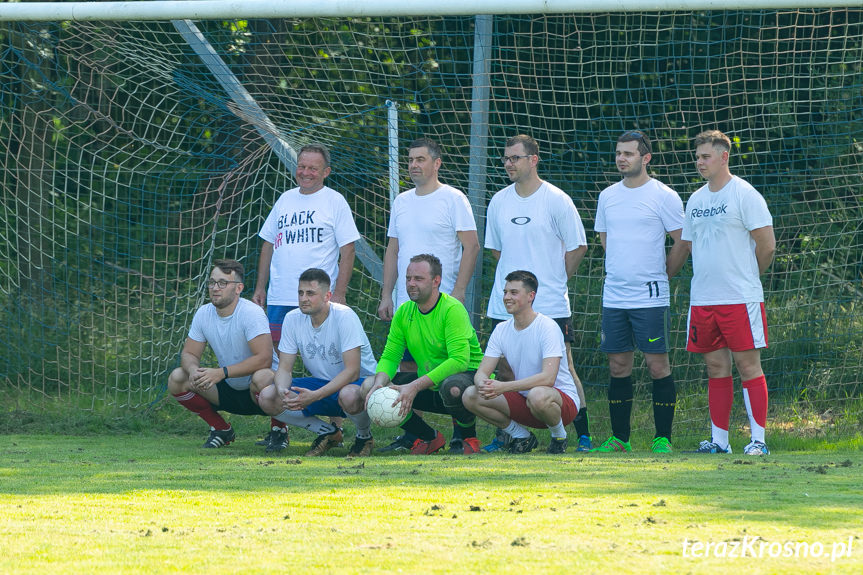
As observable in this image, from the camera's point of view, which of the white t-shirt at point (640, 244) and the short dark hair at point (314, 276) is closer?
the short dark hair at point (314, 276)

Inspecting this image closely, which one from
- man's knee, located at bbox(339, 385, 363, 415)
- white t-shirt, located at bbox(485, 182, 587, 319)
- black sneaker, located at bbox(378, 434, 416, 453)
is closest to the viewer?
man's knee, located at bbox(339, 385, 363, 415)

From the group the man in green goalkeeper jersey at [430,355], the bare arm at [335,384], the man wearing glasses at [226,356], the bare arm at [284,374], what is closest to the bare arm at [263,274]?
the man wearing glasses at [226,356]

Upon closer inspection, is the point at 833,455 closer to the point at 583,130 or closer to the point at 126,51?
the point at 583,130

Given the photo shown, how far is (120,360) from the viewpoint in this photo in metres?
8.68

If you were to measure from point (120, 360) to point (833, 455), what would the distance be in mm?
5546

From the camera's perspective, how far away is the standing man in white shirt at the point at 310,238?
6621 mm

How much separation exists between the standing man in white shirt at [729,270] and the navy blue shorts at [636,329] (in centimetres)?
20

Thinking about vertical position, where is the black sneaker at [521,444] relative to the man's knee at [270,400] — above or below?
below

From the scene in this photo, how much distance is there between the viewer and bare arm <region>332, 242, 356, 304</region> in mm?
6570

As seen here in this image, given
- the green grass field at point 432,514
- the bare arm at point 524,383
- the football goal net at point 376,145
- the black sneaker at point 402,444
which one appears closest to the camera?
the green grass field at point 432,514

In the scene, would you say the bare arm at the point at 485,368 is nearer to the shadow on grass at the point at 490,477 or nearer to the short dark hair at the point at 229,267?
the shadow on grass at the point at 490,477

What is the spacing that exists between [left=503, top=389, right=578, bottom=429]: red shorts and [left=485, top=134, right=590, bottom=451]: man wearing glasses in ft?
1.04

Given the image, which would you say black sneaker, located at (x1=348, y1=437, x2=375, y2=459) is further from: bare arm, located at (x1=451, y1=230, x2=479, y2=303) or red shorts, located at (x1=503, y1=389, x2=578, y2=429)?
bare arm, located at (x1=451, y1=230, x2=479, y2=303)

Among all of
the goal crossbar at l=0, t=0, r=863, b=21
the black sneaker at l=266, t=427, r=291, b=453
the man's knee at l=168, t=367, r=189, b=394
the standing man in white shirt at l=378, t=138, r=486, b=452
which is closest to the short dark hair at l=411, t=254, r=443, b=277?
the standing man in white shirt at l=378, t=138, r=486, b=452
